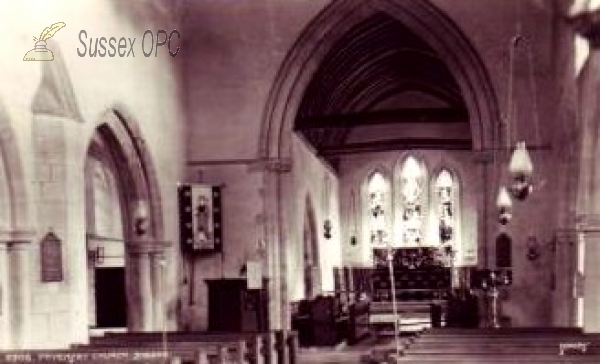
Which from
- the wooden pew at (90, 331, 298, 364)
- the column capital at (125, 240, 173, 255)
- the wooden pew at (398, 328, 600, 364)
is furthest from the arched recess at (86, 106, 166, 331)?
the wooden pew at (398, 328, 600, 364)

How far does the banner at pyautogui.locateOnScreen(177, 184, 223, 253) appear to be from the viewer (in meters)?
17.1

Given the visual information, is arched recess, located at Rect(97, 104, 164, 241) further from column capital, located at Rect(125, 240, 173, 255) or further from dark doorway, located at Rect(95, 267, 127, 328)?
dark doorway, located at Rect(95, 267, 127, 328)

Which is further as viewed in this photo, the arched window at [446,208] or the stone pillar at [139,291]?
the arched window at [446,208]

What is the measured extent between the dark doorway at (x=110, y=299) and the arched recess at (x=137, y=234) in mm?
2729

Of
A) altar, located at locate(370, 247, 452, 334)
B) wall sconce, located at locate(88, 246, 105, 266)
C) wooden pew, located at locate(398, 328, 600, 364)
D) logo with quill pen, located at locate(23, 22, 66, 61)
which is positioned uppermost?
logo with quill pen, located at locate(23, 22, 66, 61)

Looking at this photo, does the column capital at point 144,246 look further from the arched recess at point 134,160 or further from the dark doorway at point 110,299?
the dark doorway at point 110,299

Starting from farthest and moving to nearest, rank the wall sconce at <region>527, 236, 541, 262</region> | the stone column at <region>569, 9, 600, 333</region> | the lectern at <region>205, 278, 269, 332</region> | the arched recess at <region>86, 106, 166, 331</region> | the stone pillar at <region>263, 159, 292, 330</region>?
the stone pillar at <region>263, 159, 292, 330</region>, the wall sconce at <region>527, 236, 541, 262</region>, the lectern at <region>205, 278, 269, 332</region>, the arched recess at <region>86, 106, 166, 331</region>, the stone column at <region>569, 9, 600, 333</region>

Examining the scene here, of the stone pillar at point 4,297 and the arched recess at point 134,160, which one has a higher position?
the arched recess at point 134,160

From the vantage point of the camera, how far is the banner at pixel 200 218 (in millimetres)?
17141

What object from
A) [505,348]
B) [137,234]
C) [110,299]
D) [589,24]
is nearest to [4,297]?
[137,234]

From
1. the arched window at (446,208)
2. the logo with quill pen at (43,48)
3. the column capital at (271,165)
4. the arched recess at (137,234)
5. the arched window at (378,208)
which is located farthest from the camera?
the arched window at (378,208)

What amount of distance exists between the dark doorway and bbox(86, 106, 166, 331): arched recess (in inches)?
107

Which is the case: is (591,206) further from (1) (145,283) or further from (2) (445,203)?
(2) (445,203)

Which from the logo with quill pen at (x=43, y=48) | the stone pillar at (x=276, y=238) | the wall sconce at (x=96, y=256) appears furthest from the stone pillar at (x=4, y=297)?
the wall sconce at (x=96, y=256)
